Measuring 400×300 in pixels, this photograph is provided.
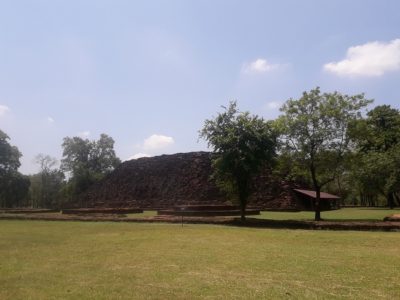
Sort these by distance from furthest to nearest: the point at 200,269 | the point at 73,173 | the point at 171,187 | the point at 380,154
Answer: the point at 73,173 < the point at 171,187 < the point at 380,154 < the point at 200,269

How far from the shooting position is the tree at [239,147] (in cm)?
2581

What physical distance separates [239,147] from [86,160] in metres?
52.3

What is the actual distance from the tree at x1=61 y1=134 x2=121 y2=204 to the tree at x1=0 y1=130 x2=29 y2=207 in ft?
36.2

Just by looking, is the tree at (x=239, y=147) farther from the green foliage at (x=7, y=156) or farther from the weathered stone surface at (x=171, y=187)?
the green foliage at (x=7, y=156)

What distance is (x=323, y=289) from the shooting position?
23.3ft

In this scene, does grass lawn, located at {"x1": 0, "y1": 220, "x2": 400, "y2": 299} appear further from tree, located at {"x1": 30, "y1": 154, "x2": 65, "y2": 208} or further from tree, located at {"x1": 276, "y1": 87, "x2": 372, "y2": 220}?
tree, located at {"x1": 30, "y1": 154, "x2": 65, "y2": 208}

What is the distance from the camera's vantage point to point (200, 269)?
29.5 feet

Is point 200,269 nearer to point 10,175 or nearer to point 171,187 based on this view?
point 171,187

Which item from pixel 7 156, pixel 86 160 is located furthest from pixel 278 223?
pixel 86 160

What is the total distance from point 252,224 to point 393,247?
36.4 ft

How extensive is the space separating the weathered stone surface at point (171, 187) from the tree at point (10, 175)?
914cm

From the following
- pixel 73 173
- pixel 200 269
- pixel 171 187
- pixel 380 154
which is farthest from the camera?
pixel 73 173

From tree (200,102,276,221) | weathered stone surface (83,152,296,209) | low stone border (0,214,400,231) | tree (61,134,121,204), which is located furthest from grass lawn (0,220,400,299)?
tree (61,134,121,204)

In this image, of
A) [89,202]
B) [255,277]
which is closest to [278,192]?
[89,202]
